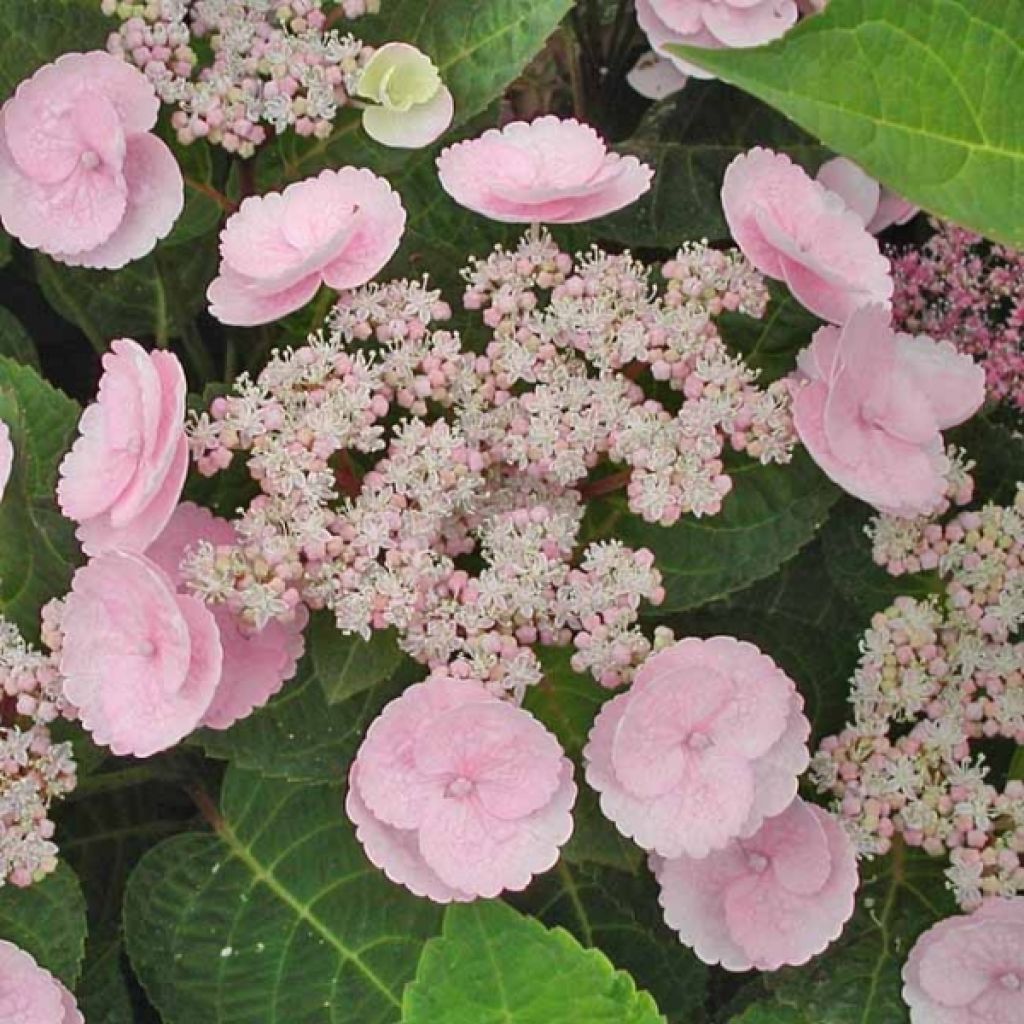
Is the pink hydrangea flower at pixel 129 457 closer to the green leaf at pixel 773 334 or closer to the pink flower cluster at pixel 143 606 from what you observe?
the pink flower cluster at pixel 143 606

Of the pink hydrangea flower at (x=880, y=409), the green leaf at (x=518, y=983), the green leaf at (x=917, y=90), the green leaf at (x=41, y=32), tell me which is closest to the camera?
the green leaf at (x=917, y=90)

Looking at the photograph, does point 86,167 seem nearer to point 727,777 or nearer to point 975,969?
point 727,777

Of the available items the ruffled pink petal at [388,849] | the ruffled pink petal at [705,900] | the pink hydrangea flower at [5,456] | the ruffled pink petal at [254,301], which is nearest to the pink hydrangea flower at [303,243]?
the ruffled pink petal at [254,301]

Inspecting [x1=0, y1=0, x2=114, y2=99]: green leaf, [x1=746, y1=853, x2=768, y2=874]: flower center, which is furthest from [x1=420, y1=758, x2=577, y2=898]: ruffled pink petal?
[x1=0, y1=0, x2=114, y2=99]: green leaf

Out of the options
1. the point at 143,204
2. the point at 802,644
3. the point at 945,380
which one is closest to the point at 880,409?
the point at 945,380

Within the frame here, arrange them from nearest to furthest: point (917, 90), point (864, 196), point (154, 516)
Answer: point (917, 90) < point (154, 516) < point (864, 196)

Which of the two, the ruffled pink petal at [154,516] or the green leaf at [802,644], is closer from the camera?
the ruffled pink petal at [154,516]
